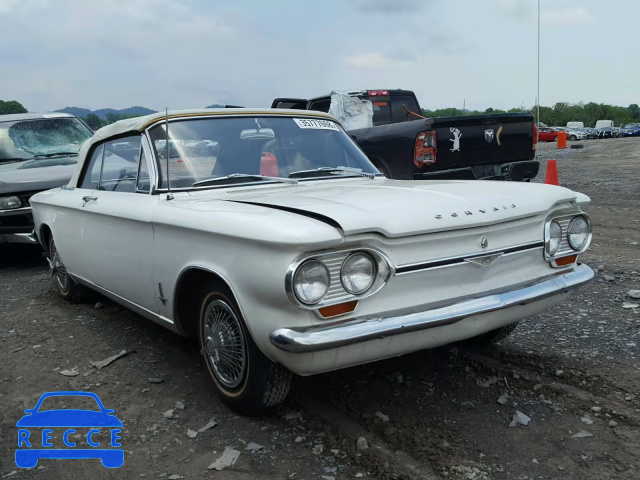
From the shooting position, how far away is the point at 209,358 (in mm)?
3447

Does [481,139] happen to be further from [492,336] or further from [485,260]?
[485,260]

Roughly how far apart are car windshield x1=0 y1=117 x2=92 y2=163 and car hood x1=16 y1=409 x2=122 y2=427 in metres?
5.44

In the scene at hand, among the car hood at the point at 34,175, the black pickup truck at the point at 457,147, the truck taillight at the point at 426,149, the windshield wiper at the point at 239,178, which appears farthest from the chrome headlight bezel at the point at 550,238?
the car hood at the point at 34,175

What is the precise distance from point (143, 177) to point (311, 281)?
1.82 meters

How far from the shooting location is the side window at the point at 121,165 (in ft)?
13.8

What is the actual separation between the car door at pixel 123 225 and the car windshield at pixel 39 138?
3908mm

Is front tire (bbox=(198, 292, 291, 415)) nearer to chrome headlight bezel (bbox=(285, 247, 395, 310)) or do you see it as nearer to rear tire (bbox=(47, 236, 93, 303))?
chrome headlight bezel (bbox=(285, 247, 395, 310))

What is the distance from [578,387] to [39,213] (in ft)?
15.3

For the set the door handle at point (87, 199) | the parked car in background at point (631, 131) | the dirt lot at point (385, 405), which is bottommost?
the parked car in background at point (631, 131)

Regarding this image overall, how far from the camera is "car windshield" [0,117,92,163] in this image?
8.16 meters

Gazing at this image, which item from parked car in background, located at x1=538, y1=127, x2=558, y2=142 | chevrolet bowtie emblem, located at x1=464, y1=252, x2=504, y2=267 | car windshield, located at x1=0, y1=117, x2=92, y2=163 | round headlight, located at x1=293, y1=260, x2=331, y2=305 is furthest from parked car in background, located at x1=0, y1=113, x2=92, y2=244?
parked car in background, located at x1=538, y1=127, x2=558, y2=142

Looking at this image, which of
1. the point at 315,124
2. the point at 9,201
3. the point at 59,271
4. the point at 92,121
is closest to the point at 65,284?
the point at 59,271

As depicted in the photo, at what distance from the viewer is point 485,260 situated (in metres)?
3.08

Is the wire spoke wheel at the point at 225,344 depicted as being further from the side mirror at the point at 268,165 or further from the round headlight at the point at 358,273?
the side mirror at the point at 268,165
